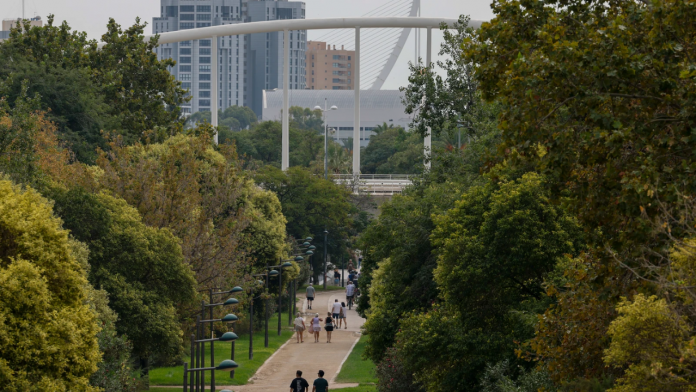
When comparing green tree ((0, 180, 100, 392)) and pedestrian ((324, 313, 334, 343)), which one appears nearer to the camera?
green tree ((0, 180, 100, 392))

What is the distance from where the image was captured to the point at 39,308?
14258 millimetres

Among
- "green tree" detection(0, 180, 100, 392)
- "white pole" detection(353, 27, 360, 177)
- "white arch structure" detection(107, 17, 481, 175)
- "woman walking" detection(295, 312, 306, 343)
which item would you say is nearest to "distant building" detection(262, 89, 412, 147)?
"white pole" detection(353, 27, 360, 177)

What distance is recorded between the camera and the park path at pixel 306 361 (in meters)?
27.3

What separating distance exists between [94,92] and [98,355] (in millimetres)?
28444

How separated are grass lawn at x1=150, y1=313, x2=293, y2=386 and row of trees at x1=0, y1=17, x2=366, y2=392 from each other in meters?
0.61

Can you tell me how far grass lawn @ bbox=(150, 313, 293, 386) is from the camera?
88.1 ft

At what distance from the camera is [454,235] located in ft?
58.9

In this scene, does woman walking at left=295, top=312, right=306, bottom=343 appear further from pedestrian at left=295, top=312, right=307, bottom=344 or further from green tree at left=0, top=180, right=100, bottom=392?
green tree at left=0, top=180, right=100, bottom=392

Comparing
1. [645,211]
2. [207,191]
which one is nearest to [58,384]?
[645,211]

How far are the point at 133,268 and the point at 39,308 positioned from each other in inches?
322

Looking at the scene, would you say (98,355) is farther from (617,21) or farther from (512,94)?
(617,21)

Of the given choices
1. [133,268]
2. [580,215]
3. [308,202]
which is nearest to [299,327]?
[133,268]

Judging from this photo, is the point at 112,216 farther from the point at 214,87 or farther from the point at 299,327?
the point at 214,87

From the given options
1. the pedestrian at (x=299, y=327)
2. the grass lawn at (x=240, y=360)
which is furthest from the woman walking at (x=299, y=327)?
the grass lawn at (x=240, y=360)
